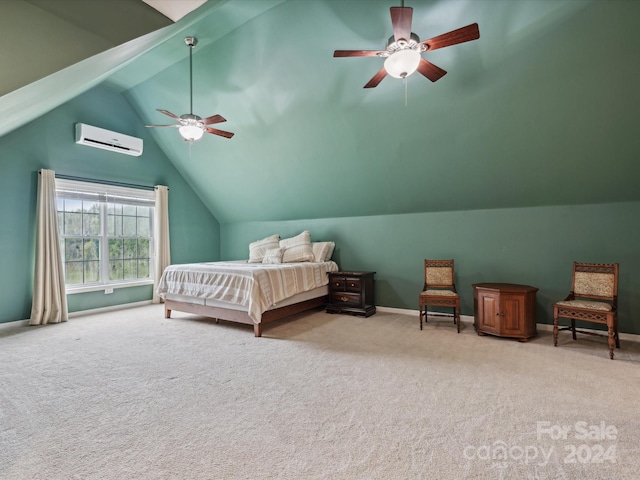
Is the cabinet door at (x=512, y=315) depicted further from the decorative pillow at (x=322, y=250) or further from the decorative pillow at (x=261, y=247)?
the decorative pillow at (x=261, y=247)

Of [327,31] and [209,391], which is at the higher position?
[327,31]

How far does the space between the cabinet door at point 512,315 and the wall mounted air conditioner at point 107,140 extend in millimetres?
6110

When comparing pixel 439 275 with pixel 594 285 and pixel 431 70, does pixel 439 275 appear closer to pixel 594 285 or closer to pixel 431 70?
pixel 594 285

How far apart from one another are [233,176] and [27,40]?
14.8 ft

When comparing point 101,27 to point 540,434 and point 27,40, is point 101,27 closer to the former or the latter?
point 27,40

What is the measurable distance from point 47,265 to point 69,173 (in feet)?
4.71

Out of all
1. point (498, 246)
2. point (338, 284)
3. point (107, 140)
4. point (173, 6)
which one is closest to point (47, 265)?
point (107, 140)

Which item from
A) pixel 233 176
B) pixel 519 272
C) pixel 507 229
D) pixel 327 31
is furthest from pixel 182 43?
pixel 519 272

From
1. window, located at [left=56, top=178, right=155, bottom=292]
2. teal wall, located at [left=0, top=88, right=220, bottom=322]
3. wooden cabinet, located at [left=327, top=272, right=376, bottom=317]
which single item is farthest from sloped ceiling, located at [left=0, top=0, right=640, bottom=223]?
window, located at [left=56, top=178, right=155, bottom=292]

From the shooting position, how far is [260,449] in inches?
71.5

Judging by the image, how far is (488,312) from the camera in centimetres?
384

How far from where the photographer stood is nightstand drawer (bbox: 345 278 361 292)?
4.98m

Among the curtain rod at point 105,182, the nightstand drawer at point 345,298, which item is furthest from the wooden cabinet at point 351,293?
the curtain rod at point 105,182

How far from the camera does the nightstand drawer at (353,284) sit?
196 inches
